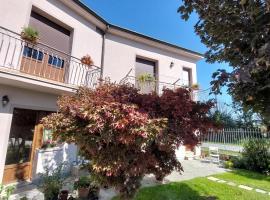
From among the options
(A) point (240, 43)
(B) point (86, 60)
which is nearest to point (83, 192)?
(A) point (240, 43)

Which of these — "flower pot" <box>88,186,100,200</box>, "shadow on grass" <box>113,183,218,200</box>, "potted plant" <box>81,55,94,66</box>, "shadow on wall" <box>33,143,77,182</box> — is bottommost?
"shadow on grass" <box>113,183,218,200</box>

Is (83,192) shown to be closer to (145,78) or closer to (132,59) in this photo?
(145,78)

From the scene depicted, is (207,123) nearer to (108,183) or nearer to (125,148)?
(125,148)

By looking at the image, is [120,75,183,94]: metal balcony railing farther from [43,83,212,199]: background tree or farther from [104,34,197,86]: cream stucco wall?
[43,83,212,199]: background tree

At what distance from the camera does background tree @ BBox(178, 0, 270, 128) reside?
2891mm

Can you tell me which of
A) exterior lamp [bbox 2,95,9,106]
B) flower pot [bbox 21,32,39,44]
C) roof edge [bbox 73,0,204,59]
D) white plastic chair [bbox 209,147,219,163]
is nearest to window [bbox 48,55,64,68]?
flower pot [bbox 21,32,39,44]

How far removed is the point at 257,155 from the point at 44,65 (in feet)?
40.6

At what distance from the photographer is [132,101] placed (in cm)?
467

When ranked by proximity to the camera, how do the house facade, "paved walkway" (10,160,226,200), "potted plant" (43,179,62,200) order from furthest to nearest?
the house facade, "paved walkway" (10,160,226,200), "potted plant" (43,179,62,200)

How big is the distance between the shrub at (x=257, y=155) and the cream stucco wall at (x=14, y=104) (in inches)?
452

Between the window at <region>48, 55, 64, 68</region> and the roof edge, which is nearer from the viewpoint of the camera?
the window at <region>48, 55, 64, 68</region>

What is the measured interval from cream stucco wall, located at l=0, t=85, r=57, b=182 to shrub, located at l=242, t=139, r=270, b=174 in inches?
452

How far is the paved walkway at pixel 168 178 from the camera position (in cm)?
679

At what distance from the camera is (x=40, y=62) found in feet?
29.4
